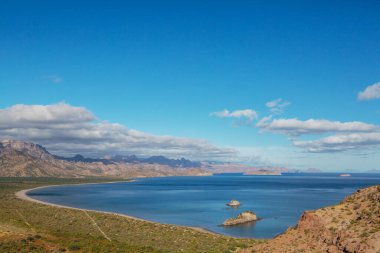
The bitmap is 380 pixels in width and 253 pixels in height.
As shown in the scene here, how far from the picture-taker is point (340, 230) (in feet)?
135

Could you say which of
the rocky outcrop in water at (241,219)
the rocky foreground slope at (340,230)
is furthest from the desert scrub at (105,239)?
the rocky outcrop in water at (241,219)

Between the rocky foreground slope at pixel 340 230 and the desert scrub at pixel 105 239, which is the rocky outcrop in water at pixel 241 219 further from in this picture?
the rocky foreground slope at pixel 340 230

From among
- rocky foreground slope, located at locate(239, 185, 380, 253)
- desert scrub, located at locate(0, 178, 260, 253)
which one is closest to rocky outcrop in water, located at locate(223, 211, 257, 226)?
desert scrub, located at locate(0, 178, 260, 253)

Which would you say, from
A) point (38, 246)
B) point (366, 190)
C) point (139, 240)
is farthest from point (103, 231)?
point (366, 190)

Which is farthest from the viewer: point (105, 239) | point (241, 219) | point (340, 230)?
point (241, 219)

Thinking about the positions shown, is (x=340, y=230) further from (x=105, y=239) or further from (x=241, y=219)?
(x=241, y=219)

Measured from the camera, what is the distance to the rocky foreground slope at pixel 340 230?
124ft

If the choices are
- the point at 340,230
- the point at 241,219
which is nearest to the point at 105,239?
the point at 340,230

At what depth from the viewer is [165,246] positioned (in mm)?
72062

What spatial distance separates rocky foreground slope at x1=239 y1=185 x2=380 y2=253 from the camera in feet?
124

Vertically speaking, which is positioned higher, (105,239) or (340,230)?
(340,230)

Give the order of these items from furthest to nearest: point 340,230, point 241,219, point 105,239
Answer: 1. point 241,219
2. point 105,239
3. point 340,230

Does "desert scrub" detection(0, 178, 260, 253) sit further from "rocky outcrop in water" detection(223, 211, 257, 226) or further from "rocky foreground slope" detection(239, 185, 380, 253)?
"rocky outcrop in water" detection(223, 211, 257, 226)

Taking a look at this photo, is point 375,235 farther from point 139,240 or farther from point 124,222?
point 124,222
